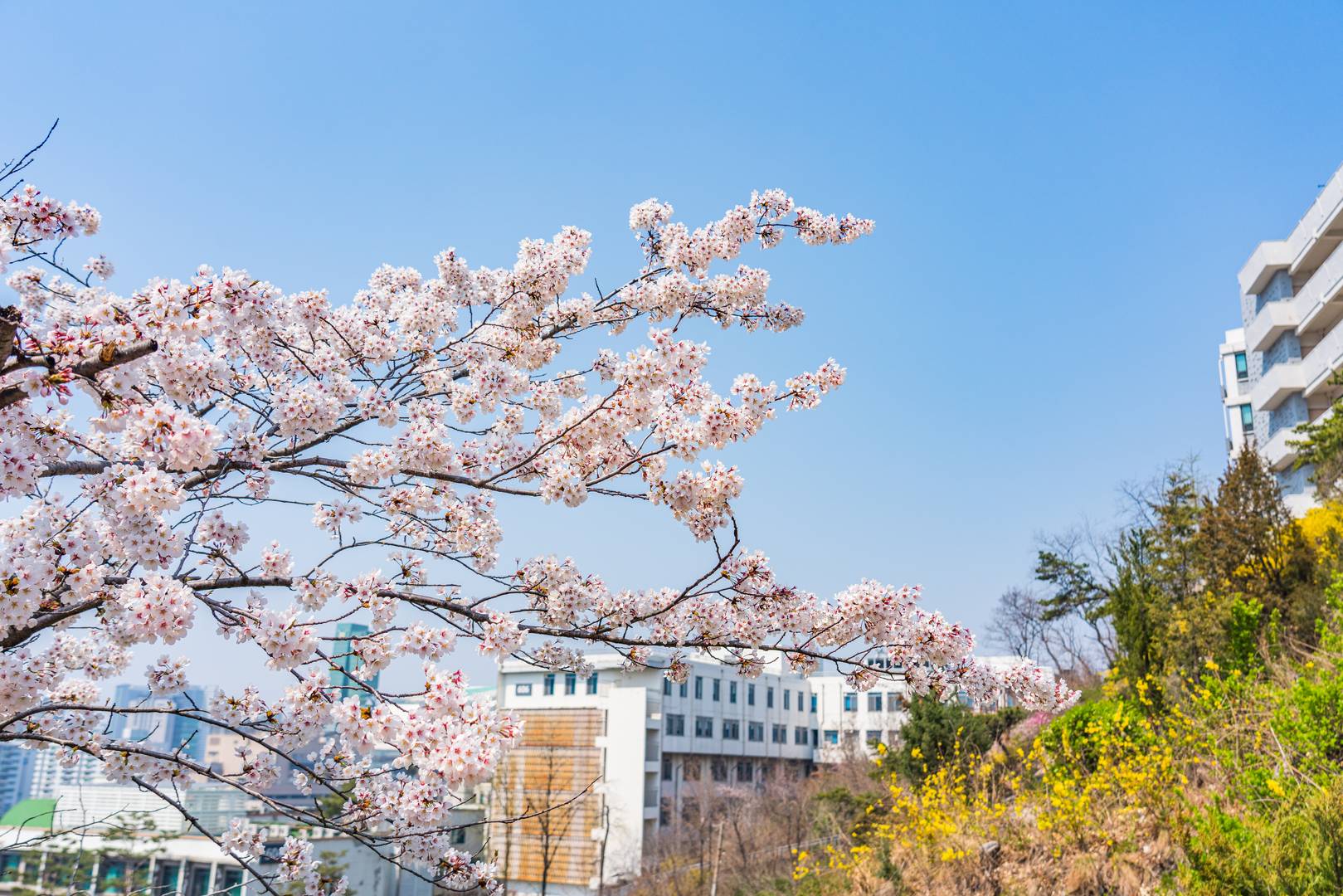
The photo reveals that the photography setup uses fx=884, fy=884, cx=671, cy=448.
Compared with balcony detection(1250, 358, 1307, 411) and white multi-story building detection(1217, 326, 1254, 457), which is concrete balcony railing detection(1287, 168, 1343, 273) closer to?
balcony detection(1250, 358, 1307, 411)

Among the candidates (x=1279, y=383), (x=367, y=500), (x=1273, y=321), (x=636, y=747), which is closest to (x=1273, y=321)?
(x=1273, y=321)

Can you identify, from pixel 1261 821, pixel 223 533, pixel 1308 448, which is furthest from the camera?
pixel 1308 448

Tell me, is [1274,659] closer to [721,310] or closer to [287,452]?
[721,310]

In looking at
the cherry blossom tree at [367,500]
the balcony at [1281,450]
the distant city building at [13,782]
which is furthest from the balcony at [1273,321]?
the distant city building at [13,782]

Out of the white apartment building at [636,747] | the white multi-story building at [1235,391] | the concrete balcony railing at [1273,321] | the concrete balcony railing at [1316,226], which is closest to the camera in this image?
the concrete balcony railing at [1316,226]

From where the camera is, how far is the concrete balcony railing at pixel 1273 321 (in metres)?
24.7

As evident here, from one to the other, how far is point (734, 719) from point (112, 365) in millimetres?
43209

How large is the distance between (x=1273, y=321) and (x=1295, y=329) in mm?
557

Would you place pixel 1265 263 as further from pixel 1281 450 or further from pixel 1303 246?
pixel 1281 450

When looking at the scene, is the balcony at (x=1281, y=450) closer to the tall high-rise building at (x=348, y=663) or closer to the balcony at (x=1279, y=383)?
the balcony at (x=1279, y=383)

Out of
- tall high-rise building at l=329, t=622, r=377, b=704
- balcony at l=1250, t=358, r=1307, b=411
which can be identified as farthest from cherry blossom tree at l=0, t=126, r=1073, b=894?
balcony at l=1250, t=358, r=1307, b=411

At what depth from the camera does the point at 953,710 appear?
15000 mm

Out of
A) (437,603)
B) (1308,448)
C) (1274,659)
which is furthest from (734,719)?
(437,603)

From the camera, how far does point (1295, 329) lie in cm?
2473
